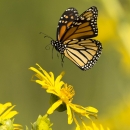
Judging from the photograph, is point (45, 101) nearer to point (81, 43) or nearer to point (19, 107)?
point (19, 107)

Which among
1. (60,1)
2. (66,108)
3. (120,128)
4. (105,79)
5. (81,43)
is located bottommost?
(120,128)

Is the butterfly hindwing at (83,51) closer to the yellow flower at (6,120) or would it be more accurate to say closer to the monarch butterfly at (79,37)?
the monarch butterfly at (79,37)

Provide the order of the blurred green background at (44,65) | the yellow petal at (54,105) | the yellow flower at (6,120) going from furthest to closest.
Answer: the blurred green background at (44,65) → the yellow petal at (54,105) → the yellow flower at (6,120)

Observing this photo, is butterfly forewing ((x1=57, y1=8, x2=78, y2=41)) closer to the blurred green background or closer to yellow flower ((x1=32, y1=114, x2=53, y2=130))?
yellow flower ((x1=32, y1=114, x2=53, y2=130))

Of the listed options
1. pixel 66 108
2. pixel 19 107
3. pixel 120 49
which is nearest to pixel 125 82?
pixel 120 49

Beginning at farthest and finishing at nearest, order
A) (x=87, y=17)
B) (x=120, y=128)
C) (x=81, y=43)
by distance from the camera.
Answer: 1. (x=120, y=128)
2. (x=81, y=43)
3. (x=87, y=17)

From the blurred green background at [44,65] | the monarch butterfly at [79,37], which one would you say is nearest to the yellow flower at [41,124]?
the monarch butterfly at [79,37]

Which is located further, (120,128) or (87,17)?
(120,128)

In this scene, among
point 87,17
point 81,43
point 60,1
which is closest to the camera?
point 87,17
